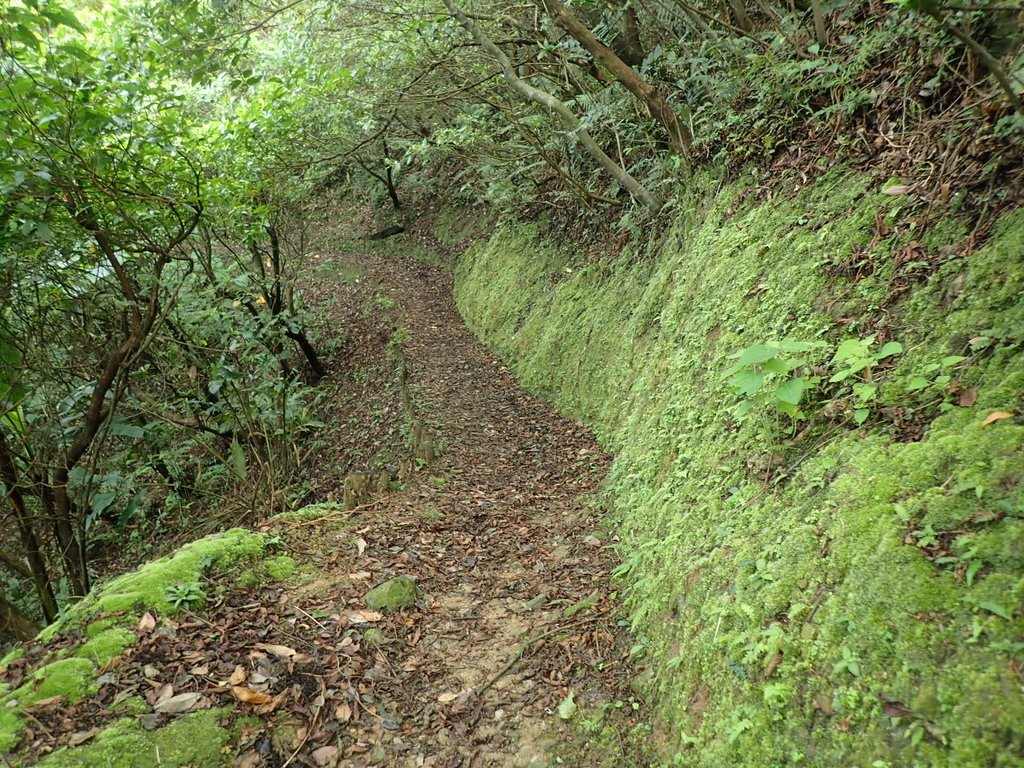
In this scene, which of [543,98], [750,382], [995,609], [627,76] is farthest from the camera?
[543,98]

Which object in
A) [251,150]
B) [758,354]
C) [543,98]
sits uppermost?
[251,150]

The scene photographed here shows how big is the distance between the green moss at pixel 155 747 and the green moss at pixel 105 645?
1.47ft

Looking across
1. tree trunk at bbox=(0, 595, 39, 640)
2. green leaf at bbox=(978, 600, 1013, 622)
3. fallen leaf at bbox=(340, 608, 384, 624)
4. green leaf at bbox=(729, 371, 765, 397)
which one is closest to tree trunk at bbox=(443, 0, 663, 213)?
green leaf at bbox=(729, 371, 765, 397)

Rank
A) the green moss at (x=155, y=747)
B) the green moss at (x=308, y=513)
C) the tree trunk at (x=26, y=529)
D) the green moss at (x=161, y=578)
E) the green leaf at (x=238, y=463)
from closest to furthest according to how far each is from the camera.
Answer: the green moss at (x=155, y=747) → the green moss at (x=161, y=578) → the tree trunk at (x=26, y=529) → the green moss at (x=308, y=513) → the green leaf at (x=238, y=463)

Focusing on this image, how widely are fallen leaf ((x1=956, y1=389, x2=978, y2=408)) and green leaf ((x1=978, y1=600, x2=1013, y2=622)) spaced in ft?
3.21

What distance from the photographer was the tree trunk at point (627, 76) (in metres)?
6.54

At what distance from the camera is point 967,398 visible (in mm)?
2596

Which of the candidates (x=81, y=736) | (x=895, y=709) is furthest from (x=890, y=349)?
(x=81, y=736)

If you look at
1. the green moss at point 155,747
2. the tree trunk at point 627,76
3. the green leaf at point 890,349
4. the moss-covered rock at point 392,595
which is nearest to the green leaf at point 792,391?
the green leaf at point 890,349

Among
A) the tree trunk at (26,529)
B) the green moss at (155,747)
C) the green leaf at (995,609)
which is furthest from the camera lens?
the tree trunk at (26,529)

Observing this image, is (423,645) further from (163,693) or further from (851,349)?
(851,349)

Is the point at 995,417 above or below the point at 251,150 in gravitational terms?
below

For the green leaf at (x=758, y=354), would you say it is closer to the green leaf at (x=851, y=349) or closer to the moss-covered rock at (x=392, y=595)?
the green leaf at (x=851, y=349)

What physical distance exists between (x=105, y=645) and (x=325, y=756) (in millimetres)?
1313
